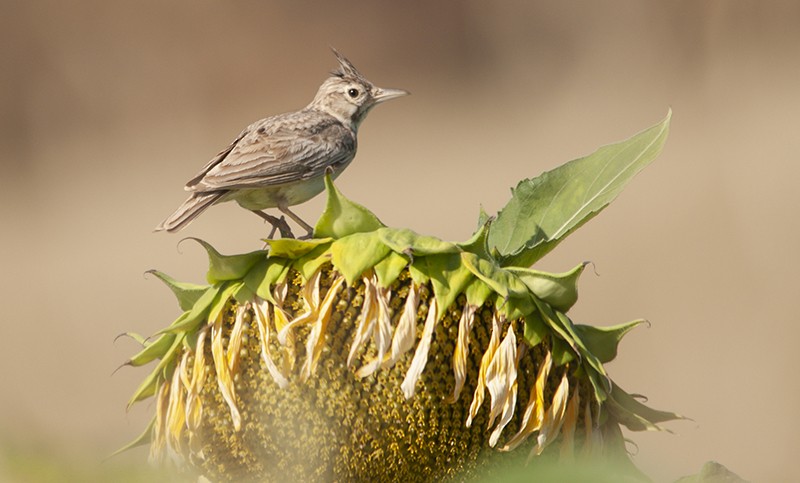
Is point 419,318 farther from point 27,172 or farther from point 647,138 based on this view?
point 27,172

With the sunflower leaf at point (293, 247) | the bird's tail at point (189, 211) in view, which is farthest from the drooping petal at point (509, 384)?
the bird's tail at point (189, 211)

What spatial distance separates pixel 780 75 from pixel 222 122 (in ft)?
15.1

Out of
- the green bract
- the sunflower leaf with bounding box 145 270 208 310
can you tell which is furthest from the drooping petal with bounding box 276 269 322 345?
the sunflower leaf with bounding box 145 270 208 310

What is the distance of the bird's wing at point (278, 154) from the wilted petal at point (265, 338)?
2.60 ft

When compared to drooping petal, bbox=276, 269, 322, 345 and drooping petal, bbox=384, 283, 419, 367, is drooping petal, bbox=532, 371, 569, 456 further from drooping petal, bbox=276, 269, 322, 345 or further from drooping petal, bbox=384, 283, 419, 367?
drooping petal, bbox=276, 269, 322, 345

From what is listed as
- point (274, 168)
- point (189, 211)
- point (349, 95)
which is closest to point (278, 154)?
point (274, 168)

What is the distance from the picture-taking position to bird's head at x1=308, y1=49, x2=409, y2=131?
294cm

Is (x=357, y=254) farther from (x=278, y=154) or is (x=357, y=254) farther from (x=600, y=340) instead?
(x=278, y=154)

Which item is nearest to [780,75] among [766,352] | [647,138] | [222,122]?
[766,352]

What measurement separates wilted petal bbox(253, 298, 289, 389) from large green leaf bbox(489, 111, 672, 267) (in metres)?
0.29

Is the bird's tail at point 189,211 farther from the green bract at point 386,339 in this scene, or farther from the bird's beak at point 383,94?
the bird's beak at point 383,94

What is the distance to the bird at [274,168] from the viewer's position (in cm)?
204

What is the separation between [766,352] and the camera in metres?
6.59

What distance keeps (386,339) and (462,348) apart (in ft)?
0.26
